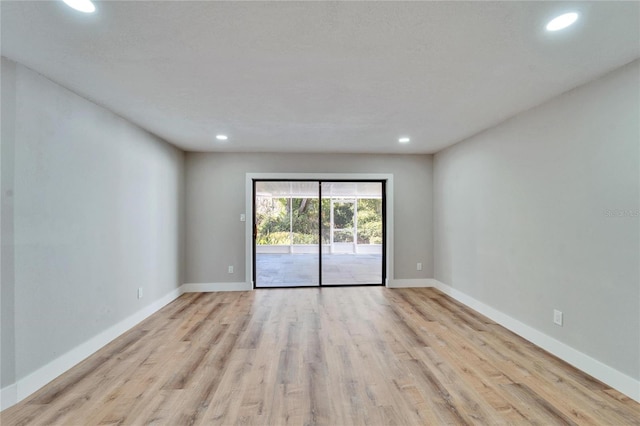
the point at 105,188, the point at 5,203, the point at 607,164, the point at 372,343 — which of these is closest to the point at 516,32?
the point at 607,164

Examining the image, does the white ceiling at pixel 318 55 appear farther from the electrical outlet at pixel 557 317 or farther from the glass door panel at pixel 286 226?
the glass door panel at pixel 286 226

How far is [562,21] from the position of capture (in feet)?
5.01

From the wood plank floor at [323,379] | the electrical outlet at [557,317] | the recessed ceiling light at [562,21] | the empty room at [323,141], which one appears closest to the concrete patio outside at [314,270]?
the empty room at [323,141]

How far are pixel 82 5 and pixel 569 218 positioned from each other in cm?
365

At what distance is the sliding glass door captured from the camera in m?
5.70

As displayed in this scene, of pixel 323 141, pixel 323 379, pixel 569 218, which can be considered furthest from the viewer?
pixel 323 141

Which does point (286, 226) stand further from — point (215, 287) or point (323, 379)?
point (323, 379)

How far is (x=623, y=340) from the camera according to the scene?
201cm

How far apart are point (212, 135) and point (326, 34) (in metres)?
2.53

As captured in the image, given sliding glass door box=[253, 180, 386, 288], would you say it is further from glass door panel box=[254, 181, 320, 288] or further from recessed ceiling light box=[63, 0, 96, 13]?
recessed ceiling light box=[63, 0, 96, 13]

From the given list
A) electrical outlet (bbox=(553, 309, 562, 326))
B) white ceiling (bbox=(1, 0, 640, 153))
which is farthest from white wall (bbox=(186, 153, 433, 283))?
electrical outlet (bbox=(553, 309, 562, 326))

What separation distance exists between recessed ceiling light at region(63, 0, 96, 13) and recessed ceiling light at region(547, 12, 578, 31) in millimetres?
2380

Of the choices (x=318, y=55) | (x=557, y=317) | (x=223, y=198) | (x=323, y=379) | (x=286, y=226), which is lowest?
(x=323, y=379)

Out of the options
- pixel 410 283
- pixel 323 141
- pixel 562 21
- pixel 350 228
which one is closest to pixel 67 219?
pixel 323 141
